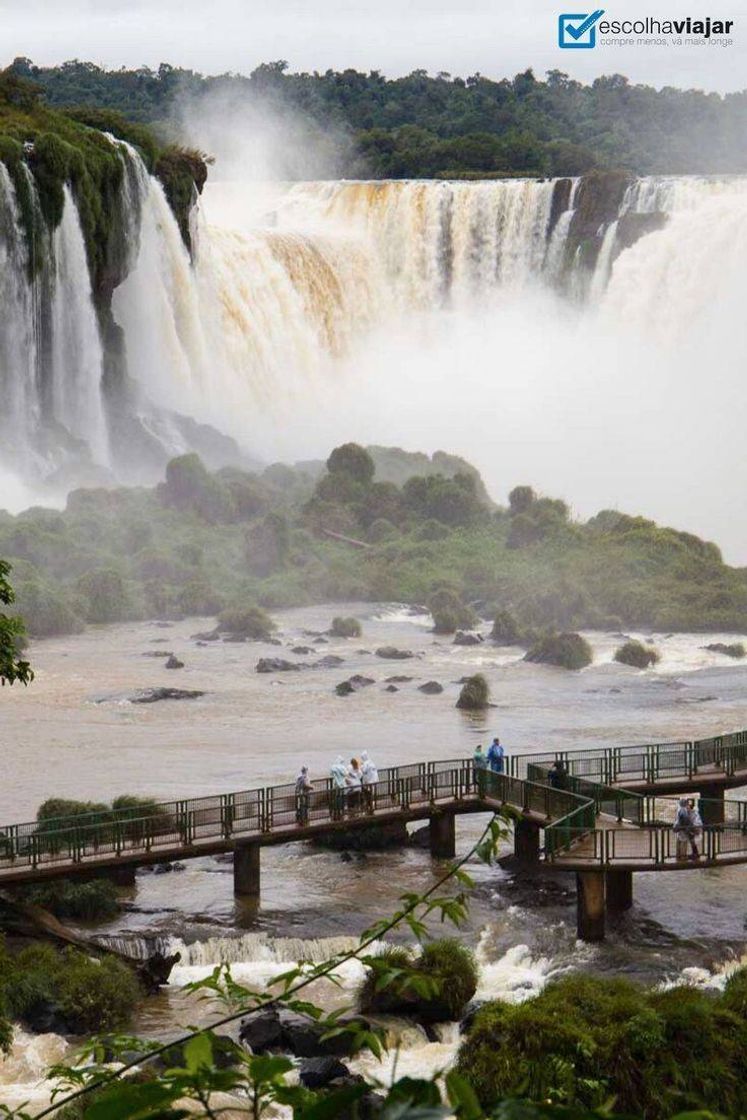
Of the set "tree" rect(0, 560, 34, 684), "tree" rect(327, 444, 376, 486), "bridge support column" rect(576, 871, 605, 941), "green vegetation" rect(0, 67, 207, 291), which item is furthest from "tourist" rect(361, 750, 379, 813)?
"green vegetation" rect(0, 67, 207, 291)

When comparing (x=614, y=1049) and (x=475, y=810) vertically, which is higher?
(x=475, y=810)

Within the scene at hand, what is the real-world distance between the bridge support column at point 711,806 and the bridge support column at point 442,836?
3518mm

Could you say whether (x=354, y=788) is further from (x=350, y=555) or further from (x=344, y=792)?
(x=350, y=555)

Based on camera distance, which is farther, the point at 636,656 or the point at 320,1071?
the point at 636,656

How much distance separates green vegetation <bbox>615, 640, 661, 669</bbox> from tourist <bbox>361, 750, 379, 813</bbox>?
21288mm

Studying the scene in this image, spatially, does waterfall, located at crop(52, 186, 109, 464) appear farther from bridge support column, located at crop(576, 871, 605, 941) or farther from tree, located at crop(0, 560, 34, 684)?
tree, located at crop(0, 560, 34, 684)

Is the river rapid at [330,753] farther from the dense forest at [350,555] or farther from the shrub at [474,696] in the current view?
the dense forest at [350,555]

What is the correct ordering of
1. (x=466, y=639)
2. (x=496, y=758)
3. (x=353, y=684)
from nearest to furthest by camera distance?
(x=496, y=758), (x=353, y=684), (x=466, y=639)

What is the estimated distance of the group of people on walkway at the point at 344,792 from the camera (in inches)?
950

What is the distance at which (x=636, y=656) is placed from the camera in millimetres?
46719

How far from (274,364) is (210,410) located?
558 cm

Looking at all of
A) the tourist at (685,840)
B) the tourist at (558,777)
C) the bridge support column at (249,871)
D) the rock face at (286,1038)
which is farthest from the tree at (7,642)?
the tourist at (558,777)

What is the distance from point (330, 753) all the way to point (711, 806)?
381 inches

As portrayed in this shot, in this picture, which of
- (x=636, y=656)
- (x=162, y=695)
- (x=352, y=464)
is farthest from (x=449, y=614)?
(x=352, y=464)
